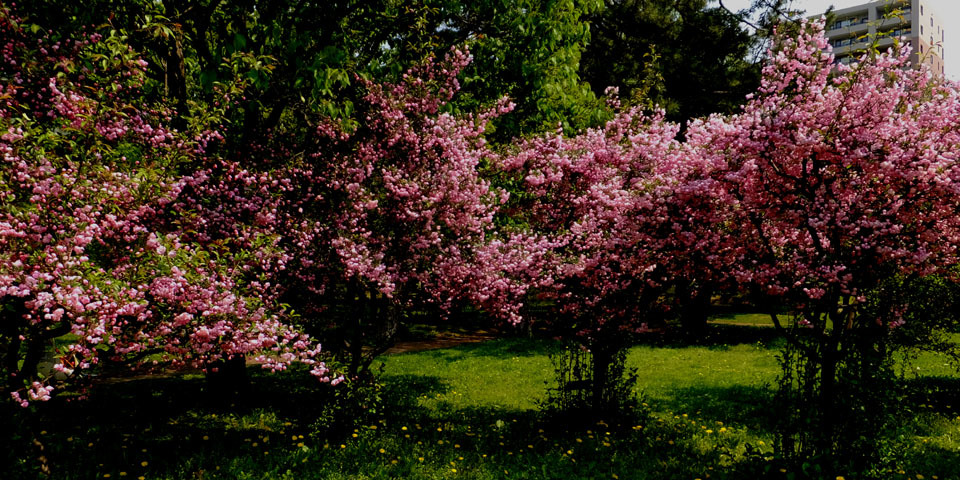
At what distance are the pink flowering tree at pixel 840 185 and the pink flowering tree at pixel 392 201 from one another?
138 inches

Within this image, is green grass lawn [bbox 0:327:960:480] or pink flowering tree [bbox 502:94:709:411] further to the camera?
pink flowering tree [bbox 502:94:709:411]

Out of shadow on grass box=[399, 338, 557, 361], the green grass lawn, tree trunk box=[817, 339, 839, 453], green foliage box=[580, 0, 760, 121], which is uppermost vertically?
green foliage box=[580, 0, 760, 121]

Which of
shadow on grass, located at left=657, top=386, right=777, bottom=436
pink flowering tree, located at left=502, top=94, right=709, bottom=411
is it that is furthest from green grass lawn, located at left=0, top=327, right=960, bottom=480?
pink flowering tree, located at left=502, top=94, right=709, bottom=411

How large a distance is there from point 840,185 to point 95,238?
8120 millimetres

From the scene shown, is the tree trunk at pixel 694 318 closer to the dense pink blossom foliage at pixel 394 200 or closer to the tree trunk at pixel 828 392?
the tree trunk at pixel 828 392

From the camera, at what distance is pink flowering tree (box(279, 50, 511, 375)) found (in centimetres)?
779

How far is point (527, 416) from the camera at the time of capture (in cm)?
1020

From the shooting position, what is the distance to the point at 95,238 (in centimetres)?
575

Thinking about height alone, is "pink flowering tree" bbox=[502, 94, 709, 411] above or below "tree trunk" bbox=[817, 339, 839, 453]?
above

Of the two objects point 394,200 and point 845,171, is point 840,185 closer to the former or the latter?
point 845,171

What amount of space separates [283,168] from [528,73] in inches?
231

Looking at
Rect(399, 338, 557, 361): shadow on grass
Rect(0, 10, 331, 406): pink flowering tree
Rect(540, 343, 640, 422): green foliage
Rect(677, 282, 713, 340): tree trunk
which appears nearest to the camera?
Rect(0, 10, 331, 406): pink flowering tree

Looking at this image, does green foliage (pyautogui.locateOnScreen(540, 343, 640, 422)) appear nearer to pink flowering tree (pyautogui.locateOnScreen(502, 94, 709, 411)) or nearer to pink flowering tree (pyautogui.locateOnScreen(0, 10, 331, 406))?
pink flowering tree (pyautogui.locateOnScreen(502, 94, 709, 411))

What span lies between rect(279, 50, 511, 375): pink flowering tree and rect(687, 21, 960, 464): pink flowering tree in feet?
11.5
